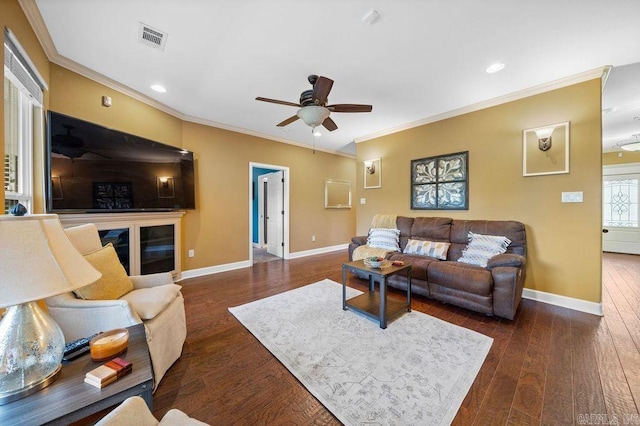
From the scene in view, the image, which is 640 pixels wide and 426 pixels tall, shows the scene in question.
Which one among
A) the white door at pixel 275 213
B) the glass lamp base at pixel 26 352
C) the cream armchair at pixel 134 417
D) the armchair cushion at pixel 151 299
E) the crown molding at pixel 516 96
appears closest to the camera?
the cream armchair at pixel 134 417

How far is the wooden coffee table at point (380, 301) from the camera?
2.35 meters

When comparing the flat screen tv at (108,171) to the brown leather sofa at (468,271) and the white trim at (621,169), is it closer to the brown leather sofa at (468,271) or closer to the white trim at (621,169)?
the brown leather sofa at (468,271)

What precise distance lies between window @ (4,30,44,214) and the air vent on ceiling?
0.80 meters

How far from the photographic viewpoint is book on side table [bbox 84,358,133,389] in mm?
933

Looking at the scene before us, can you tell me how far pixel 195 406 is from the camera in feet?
4.83

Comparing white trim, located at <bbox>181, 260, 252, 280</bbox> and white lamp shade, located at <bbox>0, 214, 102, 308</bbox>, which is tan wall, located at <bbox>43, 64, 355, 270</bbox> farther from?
white lamp shade, located at <bbox>0, 214, 102, 308</bbox>

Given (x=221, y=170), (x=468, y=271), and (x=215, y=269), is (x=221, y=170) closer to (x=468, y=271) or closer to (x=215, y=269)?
(x=215, y=269)

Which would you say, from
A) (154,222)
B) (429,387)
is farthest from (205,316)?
(429,387)

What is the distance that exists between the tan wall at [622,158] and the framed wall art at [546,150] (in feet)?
17.1

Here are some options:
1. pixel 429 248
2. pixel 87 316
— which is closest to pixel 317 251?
pixel 429 248

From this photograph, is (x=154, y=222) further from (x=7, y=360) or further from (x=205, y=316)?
(x=7, y=360)

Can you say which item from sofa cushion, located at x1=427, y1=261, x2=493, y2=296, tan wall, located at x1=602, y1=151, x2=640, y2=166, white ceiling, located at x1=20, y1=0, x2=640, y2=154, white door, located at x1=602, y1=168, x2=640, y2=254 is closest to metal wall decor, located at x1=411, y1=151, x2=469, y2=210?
white ceiling, located at x1=20, y1=0, x2=640, y2=154

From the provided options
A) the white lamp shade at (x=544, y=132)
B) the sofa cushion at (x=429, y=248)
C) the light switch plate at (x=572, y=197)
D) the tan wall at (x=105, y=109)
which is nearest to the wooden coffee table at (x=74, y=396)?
the tan wall at (x=105, y=109)

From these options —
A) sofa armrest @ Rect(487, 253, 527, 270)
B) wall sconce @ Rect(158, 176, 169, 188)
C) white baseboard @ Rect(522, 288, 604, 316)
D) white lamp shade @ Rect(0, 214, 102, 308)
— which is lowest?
white baseboard @ Rect(522, 288, 604, 316)
